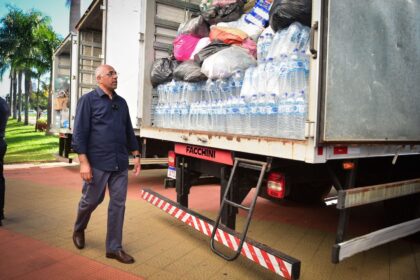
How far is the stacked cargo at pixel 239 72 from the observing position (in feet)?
8.78

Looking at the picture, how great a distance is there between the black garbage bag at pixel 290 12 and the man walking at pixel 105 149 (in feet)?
5.01

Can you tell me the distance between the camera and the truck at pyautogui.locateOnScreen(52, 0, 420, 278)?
229 centimetres

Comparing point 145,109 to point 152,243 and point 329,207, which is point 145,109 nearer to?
point 152,243

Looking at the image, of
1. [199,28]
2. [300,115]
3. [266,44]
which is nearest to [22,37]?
[199,28]

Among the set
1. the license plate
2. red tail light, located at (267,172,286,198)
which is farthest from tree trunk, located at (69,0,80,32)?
red tail light, located at (267,172,286,198)

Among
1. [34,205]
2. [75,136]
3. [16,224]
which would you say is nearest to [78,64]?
[34,205]

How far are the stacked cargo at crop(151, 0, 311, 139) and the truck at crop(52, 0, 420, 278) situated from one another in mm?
207

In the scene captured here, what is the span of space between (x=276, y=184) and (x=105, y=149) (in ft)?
4.95

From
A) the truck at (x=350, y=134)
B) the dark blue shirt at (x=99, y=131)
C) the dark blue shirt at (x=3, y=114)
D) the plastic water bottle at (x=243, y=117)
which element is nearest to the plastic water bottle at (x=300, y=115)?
the truck at (x=350, y=134)

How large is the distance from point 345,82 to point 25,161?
9.56m

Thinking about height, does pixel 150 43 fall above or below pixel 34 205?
above

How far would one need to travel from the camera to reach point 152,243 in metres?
3.62

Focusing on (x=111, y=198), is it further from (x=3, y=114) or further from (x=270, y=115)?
(x=3, y=114)

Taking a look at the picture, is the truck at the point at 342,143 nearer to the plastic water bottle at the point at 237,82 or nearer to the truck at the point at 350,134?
the truck at the point at 350,134
